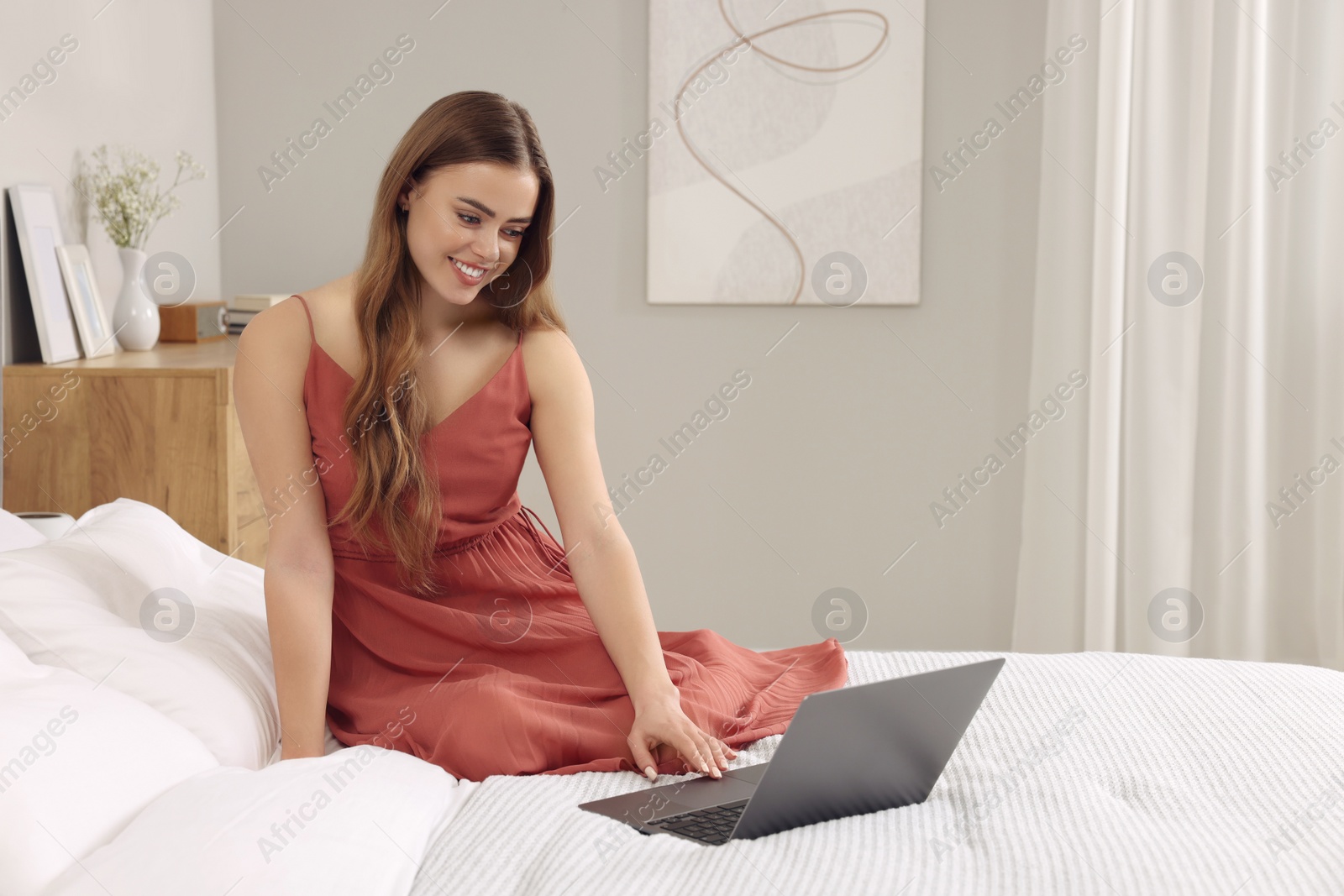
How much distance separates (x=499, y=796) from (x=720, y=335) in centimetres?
229

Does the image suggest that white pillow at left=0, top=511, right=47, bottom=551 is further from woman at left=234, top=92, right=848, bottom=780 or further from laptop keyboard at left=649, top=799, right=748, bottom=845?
laptop keyboard at left=649, top=799, right=748, bottom=845

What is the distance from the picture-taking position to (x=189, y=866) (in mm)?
892

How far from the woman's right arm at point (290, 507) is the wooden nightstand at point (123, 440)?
0.86 m

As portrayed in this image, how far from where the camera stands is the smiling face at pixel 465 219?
149cm

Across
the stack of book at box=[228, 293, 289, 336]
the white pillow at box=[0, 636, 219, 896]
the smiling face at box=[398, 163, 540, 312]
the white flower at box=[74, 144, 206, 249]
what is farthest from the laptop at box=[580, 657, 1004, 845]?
the stack of book at box=[228, 293, 289, 336]

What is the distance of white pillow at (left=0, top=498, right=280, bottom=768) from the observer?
1271mm

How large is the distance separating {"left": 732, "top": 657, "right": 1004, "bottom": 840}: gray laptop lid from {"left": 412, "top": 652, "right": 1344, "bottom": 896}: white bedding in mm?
24

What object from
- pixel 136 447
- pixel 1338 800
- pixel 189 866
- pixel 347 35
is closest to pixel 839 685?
pixel 1338 800

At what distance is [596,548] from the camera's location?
1466 mm

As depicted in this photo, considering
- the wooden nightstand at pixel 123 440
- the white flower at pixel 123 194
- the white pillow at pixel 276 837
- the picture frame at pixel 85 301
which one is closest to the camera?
the white pillow at pixel 276 837

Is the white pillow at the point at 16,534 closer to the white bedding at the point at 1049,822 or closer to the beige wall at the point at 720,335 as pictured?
the white bedding at the point at 1049,822

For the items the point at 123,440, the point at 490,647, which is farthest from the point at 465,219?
the point at 123,440

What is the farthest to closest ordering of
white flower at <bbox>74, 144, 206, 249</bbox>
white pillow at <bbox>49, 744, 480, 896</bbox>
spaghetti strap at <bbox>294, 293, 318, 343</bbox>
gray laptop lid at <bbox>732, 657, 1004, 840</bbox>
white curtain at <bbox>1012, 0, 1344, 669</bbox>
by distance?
white curtain at <bbox>1012, 0, 1344, 669</bbox>
white flower at <bbox>74, 144, 206, 249</bbox>
spaghetti strap at <bbox>294, 293, 318, 343</bbox>
gray laptop lid at <bbox>732, 657, 1004, 840</bbox>
white pillow at <bbox>49, 744, 480, 896</bbox>

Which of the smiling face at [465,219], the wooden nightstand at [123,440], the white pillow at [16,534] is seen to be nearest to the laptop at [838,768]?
the smiling face at [465,219]
